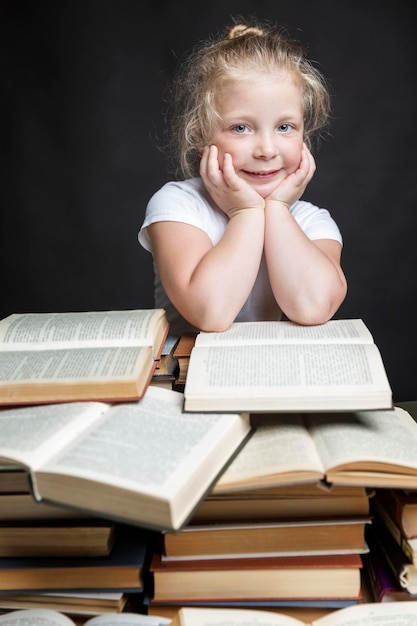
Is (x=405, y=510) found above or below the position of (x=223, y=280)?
below

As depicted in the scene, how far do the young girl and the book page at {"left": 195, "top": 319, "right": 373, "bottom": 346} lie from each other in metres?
0.05

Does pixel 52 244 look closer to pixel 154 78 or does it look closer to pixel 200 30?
pixel 154 78

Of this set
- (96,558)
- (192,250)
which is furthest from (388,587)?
(192,250)

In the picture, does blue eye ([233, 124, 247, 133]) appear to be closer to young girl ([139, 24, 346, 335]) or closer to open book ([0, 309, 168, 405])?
young girl ([139, 24, 346, 335])

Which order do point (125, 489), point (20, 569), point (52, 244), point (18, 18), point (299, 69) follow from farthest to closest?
point (52, 244)
point (18, 18)
point (299, 69)
point (20, 569)
point (125, 489)

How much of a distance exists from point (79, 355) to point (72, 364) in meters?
0.05

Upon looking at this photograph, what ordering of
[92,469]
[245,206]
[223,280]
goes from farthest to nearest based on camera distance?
[245,206] < [223,280] < [92,469]

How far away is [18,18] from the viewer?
2928 millimetres

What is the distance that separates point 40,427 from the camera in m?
1.12

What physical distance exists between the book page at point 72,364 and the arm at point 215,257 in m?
0.24

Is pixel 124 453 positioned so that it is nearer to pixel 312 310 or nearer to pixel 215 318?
pixel 215 318

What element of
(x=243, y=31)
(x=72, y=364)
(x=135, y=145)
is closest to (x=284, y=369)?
(x=72, y=364)

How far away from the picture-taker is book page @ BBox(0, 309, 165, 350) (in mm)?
1412

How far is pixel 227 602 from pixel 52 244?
7.67 feet
